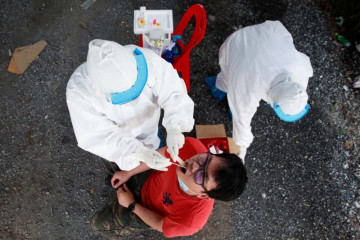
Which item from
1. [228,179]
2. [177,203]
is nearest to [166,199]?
[177,203]

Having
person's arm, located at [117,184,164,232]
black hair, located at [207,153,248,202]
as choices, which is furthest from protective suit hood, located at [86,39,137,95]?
person's arm, located at [117,184,164,232]

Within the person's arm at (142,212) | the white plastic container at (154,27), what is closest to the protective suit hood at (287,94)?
the white plastic container at (154,27)

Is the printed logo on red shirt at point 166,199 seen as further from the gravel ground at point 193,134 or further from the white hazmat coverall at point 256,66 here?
the gravel ground at point 193,134

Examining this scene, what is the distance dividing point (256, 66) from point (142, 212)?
1786 mm

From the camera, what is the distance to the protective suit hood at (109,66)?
1.56 meters

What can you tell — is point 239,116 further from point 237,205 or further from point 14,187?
point 14,187

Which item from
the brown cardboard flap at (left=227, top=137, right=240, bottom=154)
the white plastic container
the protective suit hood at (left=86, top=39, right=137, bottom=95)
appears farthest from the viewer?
the brown cardboard flap at (left=227, top=137, right=240, bottom=154)

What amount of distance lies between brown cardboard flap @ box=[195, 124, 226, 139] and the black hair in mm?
1157

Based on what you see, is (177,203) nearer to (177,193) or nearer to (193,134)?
(177,193)

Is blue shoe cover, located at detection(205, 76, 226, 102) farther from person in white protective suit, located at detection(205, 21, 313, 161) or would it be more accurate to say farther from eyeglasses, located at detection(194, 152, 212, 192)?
eyeglasses, located at detection(194, 152, 212, 192)

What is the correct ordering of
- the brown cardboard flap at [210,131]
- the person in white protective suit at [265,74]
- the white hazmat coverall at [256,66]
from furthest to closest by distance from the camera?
the brown cardboard flap at [210,131], the white hazmat coverall at [256,66], the person in white protective suit at [265,74]

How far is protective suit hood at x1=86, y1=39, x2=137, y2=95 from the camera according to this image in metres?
1.56

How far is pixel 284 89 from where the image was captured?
2.03 meters

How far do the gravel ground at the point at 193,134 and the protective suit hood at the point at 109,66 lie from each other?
193 cm
